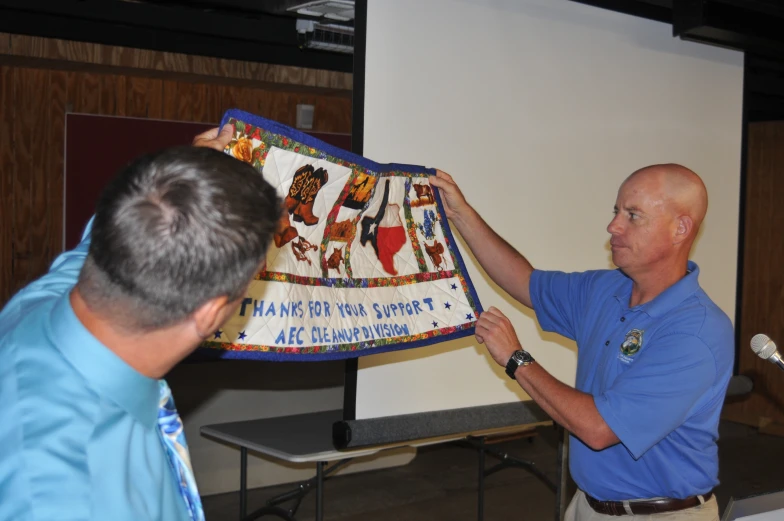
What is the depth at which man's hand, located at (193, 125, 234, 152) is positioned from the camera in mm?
1665

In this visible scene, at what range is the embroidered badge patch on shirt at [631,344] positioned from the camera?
7.03ft

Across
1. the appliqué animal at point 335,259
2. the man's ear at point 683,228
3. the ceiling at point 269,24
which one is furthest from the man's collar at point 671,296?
the ceiling at point 269,24

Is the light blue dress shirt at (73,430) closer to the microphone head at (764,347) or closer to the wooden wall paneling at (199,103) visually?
the microphone head at (764,347)

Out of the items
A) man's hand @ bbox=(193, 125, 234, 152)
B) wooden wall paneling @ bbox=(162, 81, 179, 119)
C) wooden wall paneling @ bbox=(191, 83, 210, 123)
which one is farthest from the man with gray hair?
wooden wall paneling @ bbox=(191, 83, 210, 123)

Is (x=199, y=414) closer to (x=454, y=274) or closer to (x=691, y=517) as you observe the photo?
(x=454, y=274)

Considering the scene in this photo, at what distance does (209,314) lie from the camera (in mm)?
998

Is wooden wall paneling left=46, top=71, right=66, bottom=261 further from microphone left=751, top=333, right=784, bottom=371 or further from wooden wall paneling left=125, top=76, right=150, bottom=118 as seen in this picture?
microphone left=751, top=333, right=784, bottom=371

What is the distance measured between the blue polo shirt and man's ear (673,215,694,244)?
0.11 m

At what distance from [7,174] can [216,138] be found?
4370 millimetres

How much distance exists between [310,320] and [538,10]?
1779 mm

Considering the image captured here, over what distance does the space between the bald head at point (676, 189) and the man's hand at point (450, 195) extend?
570 millimetres

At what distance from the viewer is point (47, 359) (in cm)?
94

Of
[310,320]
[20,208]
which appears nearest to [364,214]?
[310,320]

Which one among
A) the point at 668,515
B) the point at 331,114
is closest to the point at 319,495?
the point at 668,515
